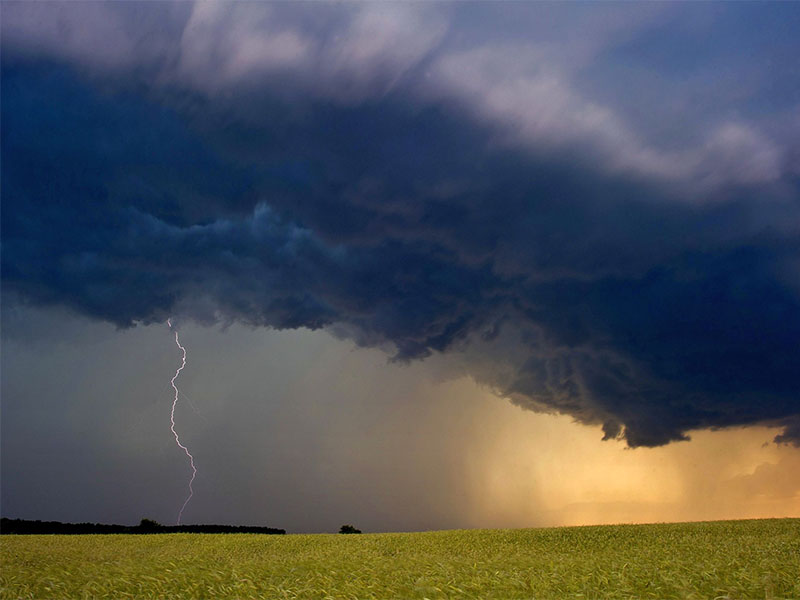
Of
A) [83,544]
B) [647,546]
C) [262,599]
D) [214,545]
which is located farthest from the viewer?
[83,544]

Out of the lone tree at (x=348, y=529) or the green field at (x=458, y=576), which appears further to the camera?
the lone tree at (x=348, y=529)

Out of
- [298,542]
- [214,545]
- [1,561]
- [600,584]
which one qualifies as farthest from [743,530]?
[1,561]

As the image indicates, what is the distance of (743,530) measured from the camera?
3509 centimetres

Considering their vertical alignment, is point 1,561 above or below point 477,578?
below

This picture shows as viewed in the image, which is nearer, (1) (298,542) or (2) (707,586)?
(2) (707,586)

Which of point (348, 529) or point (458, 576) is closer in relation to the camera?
point (458, 576)

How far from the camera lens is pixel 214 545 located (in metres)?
34.5

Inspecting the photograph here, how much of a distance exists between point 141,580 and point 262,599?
17.1 ft

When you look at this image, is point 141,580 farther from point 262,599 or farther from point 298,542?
point 298,542

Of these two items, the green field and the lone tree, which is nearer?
the green field

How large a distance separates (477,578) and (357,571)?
4.00 meters

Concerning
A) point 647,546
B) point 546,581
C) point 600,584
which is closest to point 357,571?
point 546,581

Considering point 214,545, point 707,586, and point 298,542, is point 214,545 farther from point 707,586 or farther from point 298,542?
point 707,586

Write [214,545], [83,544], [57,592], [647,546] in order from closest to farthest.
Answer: [57,592]
[647,546]
[214,545]
[83,544]
